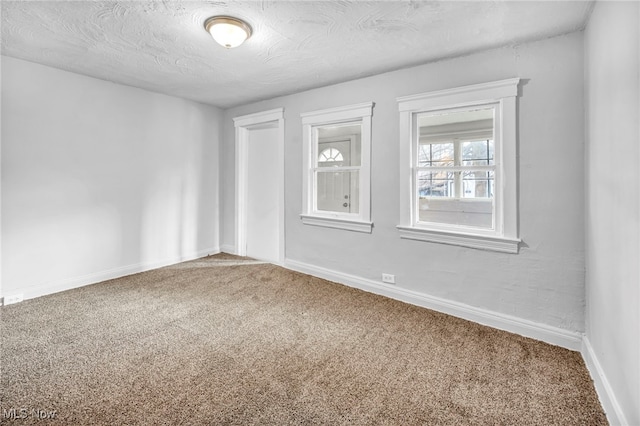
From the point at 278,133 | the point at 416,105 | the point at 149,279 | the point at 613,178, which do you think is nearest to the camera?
the point at 613,178

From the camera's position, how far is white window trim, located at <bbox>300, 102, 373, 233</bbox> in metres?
3.46

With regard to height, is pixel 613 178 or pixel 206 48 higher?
pixel 206 48

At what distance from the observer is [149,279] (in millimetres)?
3816

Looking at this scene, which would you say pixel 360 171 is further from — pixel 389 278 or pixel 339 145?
pixel 389 278

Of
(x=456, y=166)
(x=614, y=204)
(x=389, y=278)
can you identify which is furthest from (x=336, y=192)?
(x=614, y=204)

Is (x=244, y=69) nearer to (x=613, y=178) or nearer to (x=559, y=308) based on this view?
(x=613, y=178)

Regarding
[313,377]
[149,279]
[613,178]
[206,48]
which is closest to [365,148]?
[206,48]

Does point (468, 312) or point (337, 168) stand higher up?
point (337, 168)

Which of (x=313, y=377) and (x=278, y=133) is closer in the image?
→ (x=313, y=377)

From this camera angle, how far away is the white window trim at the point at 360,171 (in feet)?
11.4

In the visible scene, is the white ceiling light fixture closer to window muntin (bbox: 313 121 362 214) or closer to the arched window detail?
window muntin (bbox: 313 121 362 214)

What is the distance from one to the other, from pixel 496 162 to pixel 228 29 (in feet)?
7.98

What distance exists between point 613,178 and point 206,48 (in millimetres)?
3101

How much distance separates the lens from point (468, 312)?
284 centimetres
